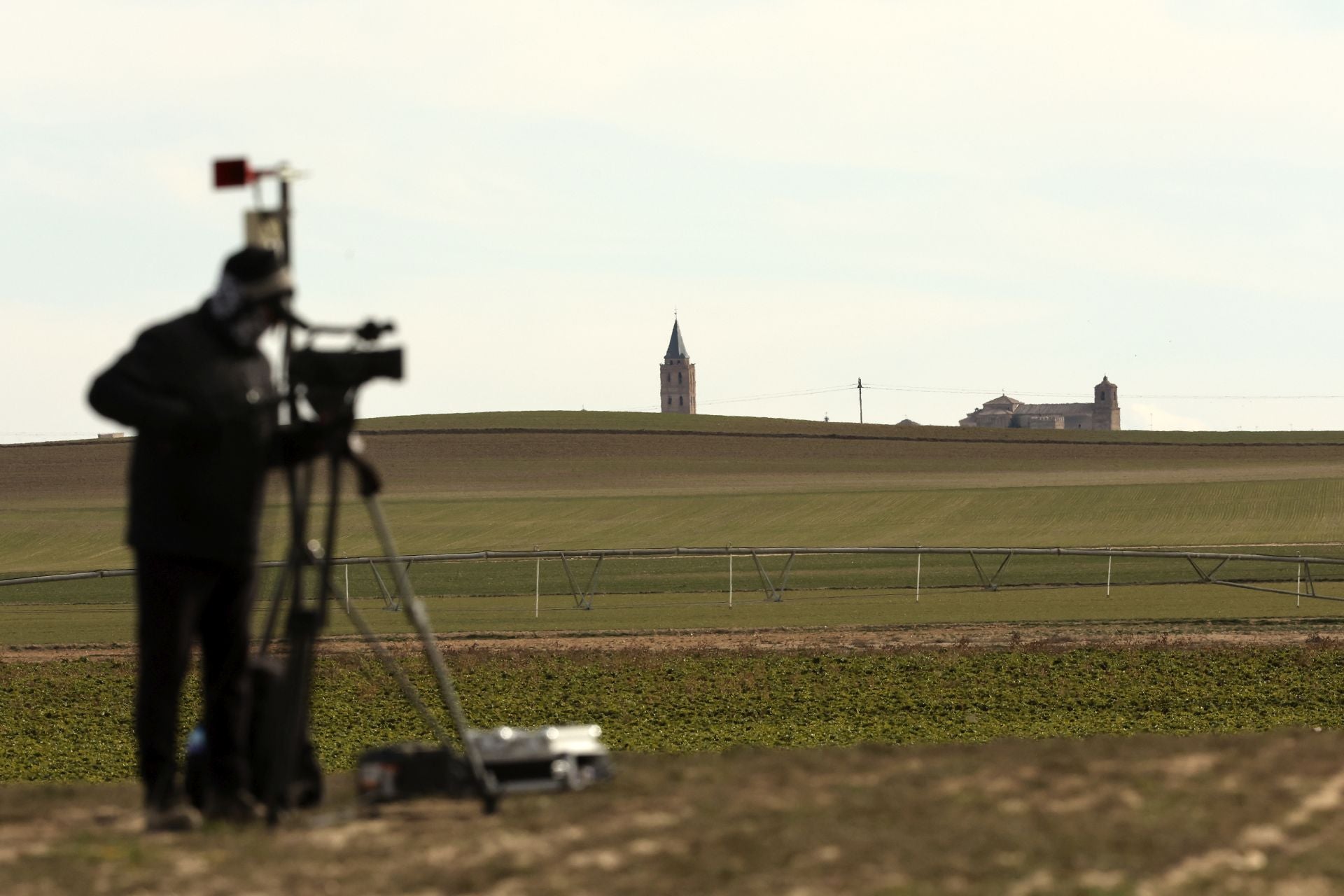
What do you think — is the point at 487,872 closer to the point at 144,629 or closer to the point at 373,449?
the point at 144,629

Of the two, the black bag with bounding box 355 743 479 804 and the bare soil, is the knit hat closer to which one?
the black bag with bounding box 355 743 479 804

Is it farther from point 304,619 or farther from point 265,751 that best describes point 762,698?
point 304,619

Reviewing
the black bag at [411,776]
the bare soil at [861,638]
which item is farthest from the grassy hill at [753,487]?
the black bag at [411,776]

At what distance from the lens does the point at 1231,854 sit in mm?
5398

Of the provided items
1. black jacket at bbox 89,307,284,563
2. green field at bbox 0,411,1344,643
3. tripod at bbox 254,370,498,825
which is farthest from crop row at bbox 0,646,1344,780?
black jacket at bbox 89,307,284,563

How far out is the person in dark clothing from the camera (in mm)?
5652

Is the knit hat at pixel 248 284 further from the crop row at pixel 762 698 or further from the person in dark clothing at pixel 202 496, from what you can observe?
the crop row at pixel 762 698

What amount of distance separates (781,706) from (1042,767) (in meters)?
14.0

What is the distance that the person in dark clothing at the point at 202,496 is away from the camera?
18.5ft

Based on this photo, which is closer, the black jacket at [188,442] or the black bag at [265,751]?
the black jacket at [188,442]

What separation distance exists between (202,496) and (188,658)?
72 centimetres

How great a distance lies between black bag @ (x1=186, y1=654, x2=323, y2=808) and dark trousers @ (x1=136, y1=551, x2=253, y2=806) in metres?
0.08

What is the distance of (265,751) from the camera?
6.20m

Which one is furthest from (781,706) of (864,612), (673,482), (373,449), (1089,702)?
(373,449)
